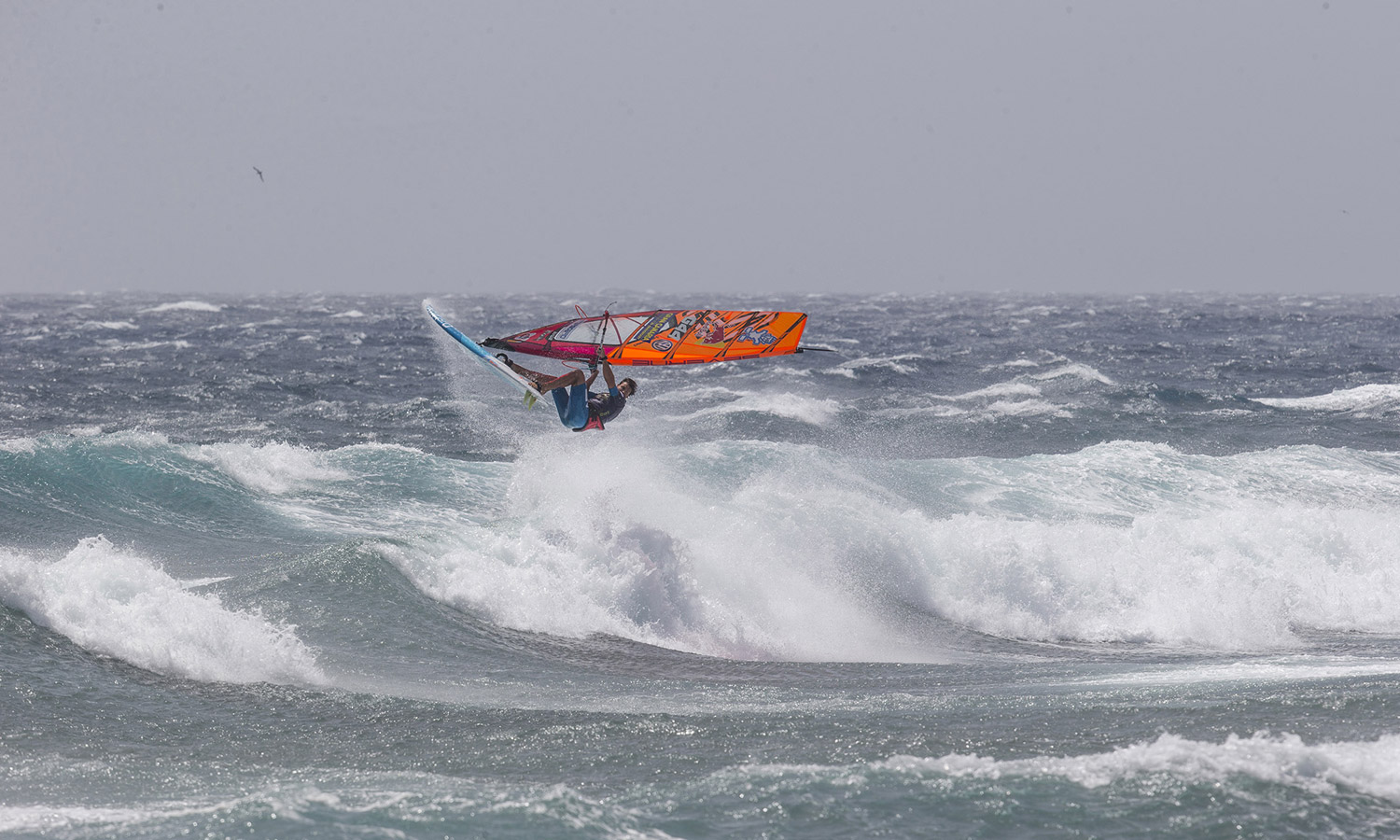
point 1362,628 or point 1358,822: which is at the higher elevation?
point 1358,822

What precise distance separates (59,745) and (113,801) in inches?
75.3

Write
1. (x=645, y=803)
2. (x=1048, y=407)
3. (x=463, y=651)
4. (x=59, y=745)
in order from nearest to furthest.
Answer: (x=645, y=803), (x=59, y=745), (x=463, y=651), (x=1048, y=407)

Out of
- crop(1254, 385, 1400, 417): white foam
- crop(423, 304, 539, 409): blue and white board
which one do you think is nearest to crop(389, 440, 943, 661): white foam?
crop(423, 304, 539, 409): blue and white board

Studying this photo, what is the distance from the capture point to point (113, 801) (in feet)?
30.6

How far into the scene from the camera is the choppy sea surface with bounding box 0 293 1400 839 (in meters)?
9.23

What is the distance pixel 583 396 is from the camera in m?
15.9

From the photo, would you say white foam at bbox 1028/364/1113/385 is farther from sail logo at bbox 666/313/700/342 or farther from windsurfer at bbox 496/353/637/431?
windsurfer at bbox 496/353/637/431

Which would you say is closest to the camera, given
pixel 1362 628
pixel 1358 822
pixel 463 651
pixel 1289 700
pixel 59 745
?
pixel 1358 822

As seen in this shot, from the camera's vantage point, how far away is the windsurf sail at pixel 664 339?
15516mm

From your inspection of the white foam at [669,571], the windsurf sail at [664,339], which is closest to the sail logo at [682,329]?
the windsurf sail at [664,339]

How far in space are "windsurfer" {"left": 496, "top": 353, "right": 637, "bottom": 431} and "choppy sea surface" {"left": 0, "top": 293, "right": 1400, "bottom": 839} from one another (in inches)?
106

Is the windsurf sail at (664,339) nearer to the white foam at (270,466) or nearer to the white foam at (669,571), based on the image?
the white foam at (669,571)

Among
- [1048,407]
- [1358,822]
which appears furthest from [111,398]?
[1358,822]

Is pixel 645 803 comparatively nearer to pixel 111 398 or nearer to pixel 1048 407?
pixel 1048 407
